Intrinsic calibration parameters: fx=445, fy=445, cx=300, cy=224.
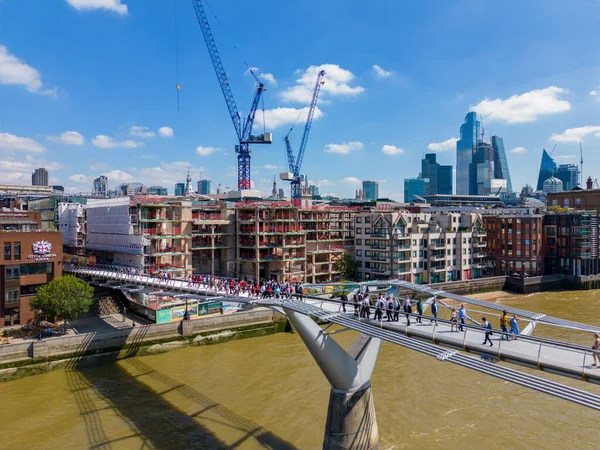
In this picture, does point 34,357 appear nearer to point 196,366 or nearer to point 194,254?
point 196,366

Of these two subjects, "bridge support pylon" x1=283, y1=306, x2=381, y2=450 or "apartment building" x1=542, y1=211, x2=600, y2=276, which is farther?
"apartment building" x1=542, y1=211, x2=600, y2=276

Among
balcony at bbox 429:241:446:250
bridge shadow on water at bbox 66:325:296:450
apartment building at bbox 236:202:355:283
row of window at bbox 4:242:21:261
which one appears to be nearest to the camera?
bridge shadow on water at bbox 66:325:296:450

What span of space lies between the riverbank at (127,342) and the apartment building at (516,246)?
143 ft

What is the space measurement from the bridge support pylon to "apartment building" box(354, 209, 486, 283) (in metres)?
39.9

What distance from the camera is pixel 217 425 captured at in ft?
67.7

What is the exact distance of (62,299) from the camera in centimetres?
3269

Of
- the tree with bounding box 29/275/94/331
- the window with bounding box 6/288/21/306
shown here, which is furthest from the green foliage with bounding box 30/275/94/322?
the window with bounding box 6/288/21/306

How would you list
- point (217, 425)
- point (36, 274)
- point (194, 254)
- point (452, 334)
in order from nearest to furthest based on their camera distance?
point (452, 334)
point (217, 425)
point (36, 274)
point (194, 254)

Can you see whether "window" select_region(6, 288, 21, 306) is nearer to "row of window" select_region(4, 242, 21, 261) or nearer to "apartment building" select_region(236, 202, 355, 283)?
"row of window" select_region(4, 242, 21, 261)

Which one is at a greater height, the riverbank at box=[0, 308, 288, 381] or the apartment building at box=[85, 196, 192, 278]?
the apartment building at box=[85, 196, 192, 278]

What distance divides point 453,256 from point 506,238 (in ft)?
39.4

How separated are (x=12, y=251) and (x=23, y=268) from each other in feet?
5.26

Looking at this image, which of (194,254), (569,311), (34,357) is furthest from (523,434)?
(194,254)

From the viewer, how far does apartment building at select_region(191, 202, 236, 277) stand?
54.2 m
